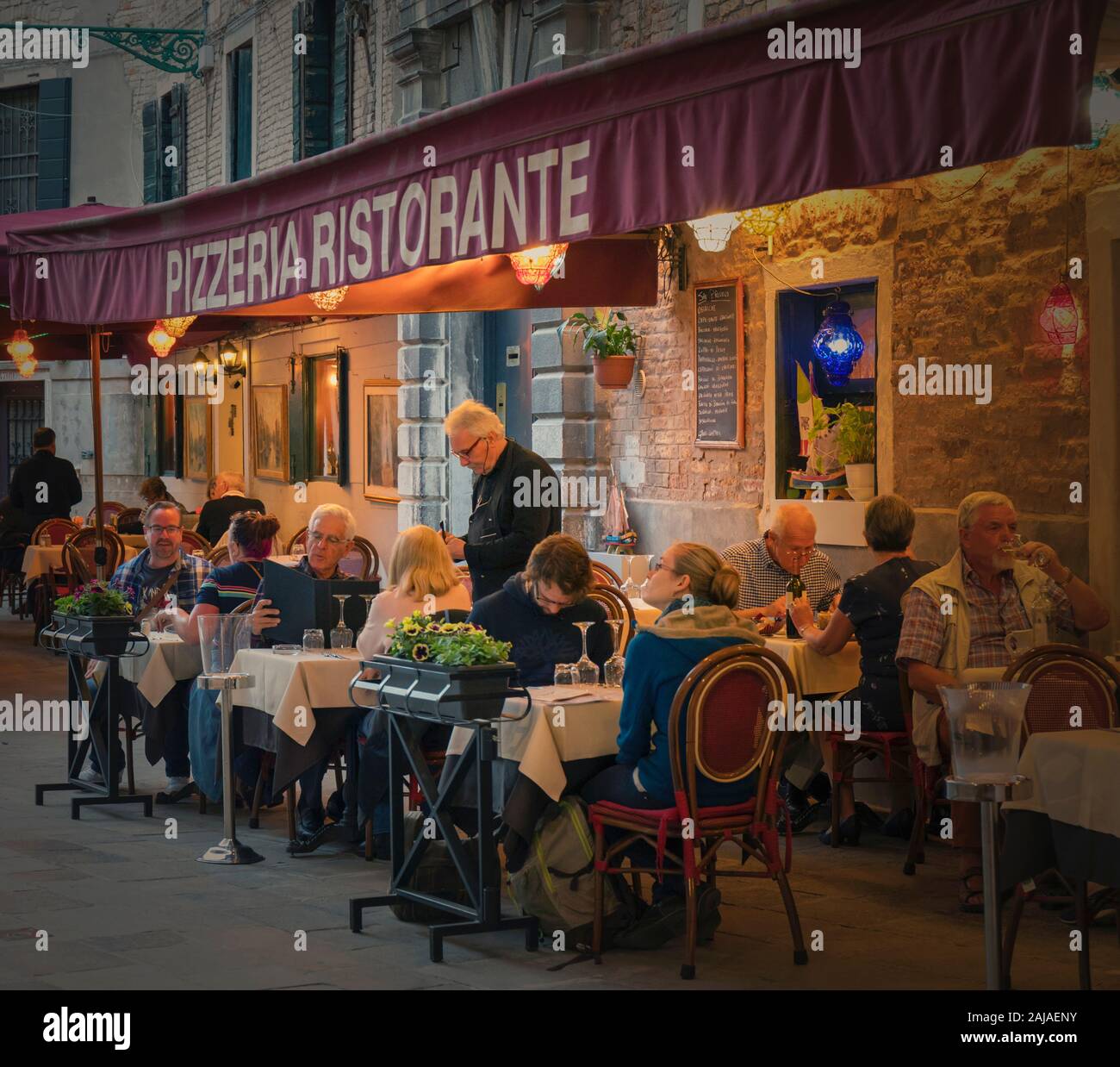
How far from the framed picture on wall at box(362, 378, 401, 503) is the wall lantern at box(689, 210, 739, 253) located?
597cm

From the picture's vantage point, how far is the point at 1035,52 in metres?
4.48

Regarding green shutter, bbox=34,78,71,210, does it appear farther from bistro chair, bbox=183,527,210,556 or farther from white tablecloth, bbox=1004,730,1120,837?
white tablecloth, bbox=1004,730,1120,837

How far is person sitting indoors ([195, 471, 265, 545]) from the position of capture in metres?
13.9

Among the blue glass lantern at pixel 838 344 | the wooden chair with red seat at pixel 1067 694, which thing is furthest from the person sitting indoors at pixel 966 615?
the blue glass lantern at pixel 838 344

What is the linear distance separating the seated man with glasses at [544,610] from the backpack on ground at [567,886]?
2.47 ft

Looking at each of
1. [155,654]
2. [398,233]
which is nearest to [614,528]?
[155,654]

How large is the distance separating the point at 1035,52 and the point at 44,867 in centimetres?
486

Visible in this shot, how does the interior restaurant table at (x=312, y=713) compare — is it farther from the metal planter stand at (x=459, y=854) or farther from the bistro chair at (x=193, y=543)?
the bistro chair at (x=193, y=543)

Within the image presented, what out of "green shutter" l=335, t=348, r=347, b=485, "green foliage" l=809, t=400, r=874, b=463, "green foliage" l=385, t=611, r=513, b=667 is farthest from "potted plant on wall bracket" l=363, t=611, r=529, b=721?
"green shutter" l=335, t=348, r=347, b=485

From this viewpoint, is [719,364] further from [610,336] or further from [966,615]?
[966,615]

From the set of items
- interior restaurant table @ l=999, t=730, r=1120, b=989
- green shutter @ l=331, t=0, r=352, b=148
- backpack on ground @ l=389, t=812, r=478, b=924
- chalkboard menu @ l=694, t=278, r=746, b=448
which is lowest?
backpack on ground @ l=389, t=812, r=478, b=924
